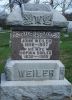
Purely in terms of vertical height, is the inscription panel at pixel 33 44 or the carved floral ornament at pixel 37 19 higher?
the carved floral ornament at pixel 37 19

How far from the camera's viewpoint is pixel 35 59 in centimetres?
659

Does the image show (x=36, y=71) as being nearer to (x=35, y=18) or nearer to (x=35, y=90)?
(x=35, y=90)

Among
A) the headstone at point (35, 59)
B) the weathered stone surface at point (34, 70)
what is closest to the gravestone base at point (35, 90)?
the headstone at point (35, 59)

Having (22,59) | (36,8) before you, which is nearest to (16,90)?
(22,59)

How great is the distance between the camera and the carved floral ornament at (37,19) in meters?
6.34

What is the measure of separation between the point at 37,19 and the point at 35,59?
0.77 meters

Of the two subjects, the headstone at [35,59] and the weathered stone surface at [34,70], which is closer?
the headstone at [35,59]

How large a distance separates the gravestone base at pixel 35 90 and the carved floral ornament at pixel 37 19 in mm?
1111

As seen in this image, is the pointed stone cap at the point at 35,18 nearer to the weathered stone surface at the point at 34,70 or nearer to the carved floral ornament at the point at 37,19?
the carved floral ornament at the point at 37,19

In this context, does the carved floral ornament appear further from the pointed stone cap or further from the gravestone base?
the gravestone base

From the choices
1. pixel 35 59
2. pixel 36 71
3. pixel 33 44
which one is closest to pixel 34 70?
pixel 36 71

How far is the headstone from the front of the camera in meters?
6.34

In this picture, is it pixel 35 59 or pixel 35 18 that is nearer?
pixel 35 18

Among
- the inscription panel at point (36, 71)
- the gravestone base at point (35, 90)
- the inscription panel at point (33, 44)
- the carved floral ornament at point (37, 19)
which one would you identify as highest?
the carved floral ornament at point (37, 19)
